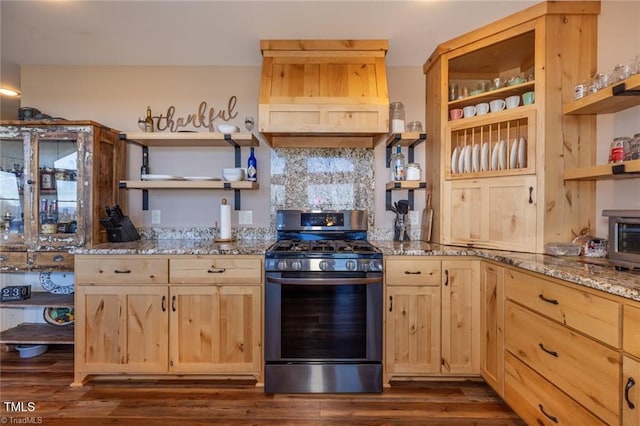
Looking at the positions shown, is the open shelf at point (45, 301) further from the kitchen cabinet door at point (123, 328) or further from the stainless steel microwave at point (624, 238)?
the stainless steel microwave at point (624, 238)

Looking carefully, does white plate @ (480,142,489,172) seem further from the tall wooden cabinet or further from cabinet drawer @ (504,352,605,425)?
cabinet drawer @ (504,352,605,425)

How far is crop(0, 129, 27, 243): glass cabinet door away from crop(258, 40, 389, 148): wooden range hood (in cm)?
184

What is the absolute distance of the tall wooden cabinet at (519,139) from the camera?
195 cm

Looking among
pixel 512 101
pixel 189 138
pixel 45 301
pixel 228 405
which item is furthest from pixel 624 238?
pixel 45 301

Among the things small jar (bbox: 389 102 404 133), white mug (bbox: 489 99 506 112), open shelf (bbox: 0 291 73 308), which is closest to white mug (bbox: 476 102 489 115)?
white mug (bbox: 489 99 506 112)

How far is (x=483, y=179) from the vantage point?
219 cm

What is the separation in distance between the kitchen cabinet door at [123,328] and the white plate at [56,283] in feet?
2.72

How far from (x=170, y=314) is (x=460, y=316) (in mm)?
1854

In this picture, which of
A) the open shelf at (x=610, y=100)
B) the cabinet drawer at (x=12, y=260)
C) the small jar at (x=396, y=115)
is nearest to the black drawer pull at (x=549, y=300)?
the open shelf at (x=610, y=100)

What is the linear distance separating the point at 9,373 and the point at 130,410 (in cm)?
112

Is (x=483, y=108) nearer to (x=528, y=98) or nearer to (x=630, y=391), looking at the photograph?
(x=528, y=98)

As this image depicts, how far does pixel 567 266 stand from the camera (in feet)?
4.95

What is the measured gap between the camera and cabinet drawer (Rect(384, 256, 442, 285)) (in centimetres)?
203

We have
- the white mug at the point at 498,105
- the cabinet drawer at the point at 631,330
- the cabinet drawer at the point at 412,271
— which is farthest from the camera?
the white mug at the point at 498,105
